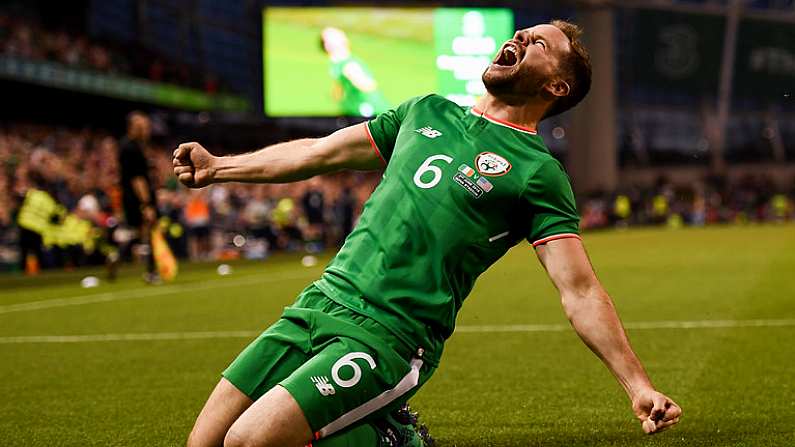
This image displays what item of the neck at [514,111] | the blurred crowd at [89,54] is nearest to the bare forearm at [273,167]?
the neck at [514,111]

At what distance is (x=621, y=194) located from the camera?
4472 centimetres

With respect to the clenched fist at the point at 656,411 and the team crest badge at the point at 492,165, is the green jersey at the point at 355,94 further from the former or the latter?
the clenched fist at the point at 656,411

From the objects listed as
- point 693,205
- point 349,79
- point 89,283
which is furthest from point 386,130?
point 693,205

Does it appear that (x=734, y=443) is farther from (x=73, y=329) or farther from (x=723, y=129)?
(x=723, y=129)

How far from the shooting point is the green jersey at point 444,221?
3.49 metres

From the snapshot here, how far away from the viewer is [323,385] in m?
3.33

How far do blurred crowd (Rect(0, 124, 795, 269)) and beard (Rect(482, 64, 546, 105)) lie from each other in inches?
516

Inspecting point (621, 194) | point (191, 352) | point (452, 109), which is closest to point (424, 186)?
point (452, 109)

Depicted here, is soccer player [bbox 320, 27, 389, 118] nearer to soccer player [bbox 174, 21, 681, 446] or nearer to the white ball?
the white ball

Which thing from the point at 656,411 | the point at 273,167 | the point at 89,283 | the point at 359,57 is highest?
the point at 359,57

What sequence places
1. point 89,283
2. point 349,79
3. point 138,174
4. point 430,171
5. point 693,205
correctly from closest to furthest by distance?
point 430,171 → point 138,174 → point 89,283 → point 349,79 → point 693,205

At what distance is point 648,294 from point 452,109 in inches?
348

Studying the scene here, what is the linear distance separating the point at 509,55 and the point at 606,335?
992 mm

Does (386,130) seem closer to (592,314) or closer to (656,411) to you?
(592,314)
